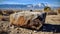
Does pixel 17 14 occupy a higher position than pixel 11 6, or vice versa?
pixel 11 6

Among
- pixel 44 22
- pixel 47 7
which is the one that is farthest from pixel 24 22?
pixel 47 7

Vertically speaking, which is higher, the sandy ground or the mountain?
the mountain

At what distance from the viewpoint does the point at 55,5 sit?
1469mm

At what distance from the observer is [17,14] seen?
1.44 m

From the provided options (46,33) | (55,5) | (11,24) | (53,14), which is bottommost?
(46,33)

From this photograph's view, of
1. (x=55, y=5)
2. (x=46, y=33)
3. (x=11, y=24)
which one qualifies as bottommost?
(x=46, y=33)

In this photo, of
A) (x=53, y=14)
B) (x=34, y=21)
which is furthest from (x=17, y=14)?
(x=53, y=14)

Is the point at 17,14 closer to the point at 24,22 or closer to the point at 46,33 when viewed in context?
the point at 24,22

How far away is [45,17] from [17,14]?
1.25 ft

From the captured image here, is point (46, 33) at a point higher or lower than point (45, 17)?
lower

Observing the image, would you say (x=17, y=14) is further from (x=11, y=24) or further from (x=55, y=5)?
(x=55, y=5)

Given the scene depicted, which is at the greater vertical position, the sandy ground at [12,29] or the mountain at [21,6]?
the mountain at [21,6]

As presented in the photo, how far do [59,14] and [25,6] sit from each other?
48cm

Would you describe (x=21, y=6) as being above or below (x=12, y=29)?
above
